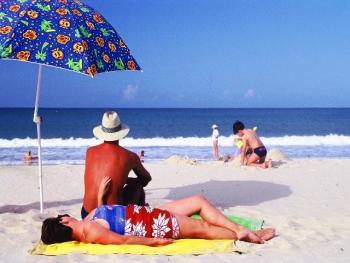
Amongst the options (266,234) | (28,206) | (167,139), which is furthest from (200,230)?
(167,139)

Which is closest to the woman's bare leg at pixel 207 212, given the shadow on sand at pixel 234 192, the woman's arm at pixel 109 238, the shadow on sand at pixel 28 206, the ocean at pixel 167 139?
the woman's arm at pixel 109 238

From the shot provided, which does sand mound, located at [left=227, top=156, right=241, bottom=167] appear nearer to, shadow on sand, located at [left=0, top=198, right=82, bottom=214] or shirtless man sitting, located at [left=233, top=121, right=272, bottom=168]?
shirtless man sitting, located at [left=233, top=121, right=272, bottom=168]

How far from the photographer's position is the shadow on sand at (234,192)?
817cm

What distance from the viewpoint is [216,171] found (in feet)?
38.8

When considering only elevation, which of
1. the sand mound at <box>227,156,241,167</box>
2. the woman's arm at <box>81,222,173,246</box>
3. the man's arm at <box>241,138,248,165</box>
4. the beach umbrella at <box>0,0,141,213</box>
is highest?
the beach umbrella at <box>0,0,141,213</box>

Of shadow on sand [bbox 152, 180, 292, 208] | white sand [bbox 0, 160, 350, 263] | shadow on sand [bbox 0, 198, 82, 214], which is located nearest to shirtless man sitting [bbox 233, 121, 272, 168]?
white sand [bbox 0, 160, 350, 263]

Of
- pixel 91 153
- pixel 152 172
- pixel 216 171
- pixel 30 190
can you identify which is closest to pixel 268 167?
pixel 216 171

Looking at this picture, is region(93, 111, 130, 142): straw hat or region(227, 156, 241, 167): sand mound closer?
region(93, 111, 130, 142): straw hat

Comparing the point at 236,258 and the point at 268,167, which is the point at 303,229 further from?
the point at 268,167

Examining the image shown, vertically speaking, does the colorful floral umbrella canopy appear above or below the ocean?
above

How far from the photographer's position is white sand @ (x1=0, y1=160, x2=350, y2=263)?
471cm

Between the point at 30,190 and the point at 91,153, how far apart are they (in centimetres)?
457

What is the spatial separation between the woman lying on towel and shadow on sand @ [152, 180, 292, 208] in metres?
2.65

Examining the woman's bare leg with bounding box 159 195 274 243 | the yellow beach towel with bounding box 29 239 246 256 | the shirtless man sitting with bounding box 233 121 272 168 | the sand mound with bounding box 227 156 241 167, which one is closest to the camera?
the yellow beach towel with bounding box 29 239 246 256
